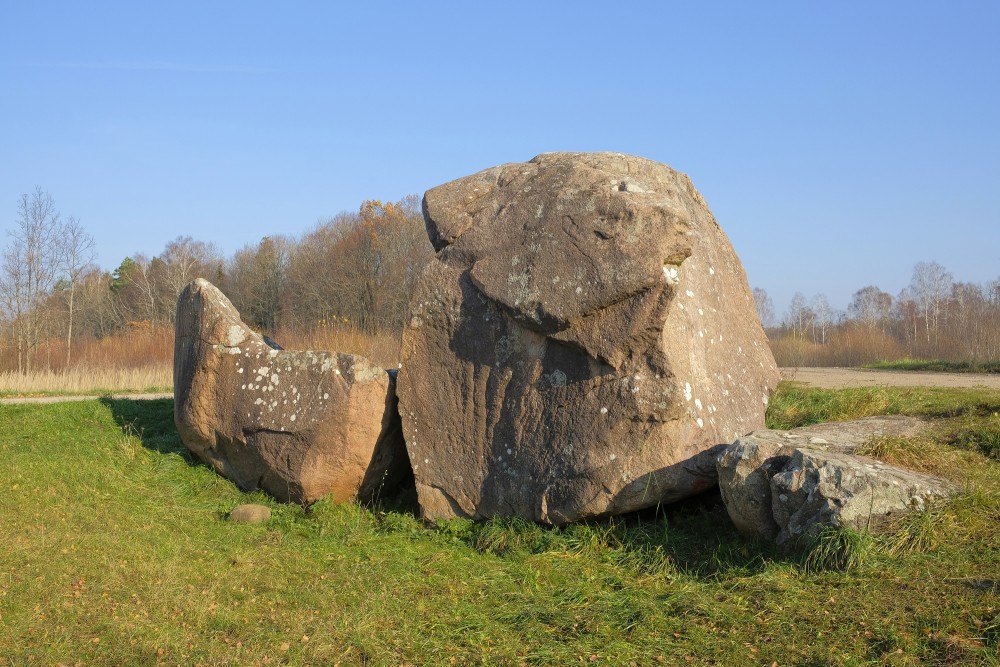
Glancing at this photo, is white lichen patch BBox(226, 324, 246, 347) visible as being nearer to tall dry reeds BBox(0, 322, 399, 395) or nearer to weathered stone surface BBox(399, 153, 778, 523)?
weathered stone surface BBox(399, 153, 778, 523)

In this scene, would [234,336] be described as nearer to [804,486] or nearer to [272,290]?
[804,486]

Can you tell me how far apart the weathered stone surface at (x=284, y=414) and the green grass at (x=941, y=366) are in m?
13.8

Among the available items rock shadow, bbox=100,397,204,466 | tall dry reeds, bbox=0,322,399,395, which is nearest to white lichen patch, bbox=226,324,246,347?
rock shadow, bbox=100,397,204,466

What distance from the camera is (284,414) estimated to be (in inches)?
326

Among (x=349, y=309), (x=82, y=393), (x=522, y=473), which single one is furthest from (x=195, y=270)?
(x=522, y=473)

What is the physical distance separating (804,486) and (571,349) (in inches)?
92.5

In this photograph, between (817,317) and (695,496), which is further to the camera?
(817,317)

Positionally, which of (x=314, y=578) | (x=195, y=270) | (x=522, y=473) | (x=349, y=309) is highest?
(x=195, y=270)

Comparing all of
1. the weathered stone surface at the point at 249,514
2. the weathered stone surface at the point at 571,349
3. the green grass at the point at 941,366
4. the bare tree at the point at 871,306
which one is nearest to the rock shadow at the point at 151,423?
the weathered stone surface at the point at 249,514

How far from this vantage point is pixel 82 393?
569 inches

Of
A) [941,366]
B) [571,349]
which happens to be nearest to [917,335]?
[941,366]

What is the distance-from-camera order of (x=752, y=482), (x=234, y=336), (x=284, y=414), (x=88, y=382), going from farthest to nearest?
(x=88, y=382), (x=234, y=336), (x=284, y=414), (x=752, y=482)

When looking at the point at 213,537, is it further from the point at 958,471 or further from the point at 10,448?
the point at 958,471

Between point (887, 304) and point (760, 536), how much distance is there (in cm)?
3384
